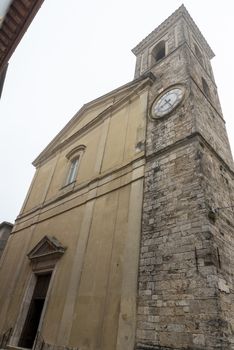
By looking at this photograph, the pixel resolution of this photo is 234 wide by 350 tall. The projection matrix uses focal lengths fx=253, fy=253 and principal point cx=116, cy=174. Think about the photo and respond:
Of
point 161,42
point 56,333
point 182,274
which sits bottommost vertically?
point 56,333

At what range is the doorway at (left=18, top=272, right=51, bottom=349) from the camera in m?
7.62

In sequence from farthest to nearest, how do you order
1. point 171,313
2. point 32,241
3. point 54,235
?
point 32,241 → point 54,235 → point 171,313

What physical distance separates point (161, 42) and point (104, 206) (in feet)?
31.4

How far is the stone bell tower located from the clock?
4 cm

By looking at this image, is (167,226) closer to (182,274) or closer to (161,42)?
(182,274)

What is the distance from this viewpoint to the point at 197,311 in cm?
421

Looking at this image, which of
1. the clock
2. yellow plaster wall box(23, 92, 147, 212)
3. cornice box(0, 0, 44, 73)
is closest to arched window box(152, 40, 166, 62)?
yellow plaster wall box(23, 92, 147, 212)

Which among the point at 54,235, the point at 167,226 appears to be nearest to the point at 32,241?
the point at 54,235

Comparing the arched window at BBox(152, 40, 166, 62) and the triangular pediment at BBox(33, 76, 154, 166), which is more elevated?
the arched window at BBox(152, 40, 166, 62)

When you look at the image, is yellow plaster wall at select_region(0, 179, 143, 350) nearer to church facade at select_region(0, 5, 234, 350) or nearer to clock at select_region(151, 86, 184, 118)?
church facade at select_region(0, 5, 234, 350)

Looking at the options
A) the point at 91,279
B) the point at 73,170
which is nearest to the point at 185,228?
the point at 91,279

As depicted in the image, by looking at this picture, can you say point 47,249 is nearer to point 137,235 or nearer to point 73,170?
point 73,170

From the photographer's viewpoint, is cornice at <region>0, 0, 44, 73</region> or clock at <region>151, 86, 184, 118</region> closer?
cornice at <region>0, 0, 44, 73</region>

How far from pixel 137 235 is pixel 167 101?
4.48 m
